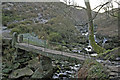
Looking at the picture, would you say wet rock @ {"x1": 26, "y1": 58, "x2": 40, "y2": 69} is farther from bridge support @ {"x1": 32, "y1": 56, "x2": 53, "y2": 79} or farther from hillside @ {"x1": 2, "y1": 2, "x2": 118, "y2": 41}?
hillside @ {"x1": 2, "y1": 2, "x2": 118, "y2": 41}

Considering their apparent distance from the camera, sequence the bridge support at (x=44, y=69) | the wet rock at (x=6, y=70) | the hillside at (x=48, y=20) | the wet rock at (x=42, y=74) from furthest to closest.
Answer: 1. the hillside at (x=48, y=20)
2. the wet rock at (x=6, y=70)
3. the bridge support at (x=44, y=69)
4. the wet rock at (x=42, y=74)

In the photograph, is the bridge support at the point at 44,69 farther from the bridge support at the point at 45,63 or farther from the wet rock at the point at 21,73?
the wet rock at the point at 21,73

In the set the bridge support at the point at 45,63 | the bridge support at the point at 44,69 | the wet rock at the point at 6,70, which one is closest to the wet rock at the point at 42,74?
the bridge support at the point at 44,69

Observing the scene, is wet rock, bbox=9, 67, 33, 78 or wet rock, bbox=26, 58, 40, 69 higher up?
wet rock, bbox=26, 58, 40, 69

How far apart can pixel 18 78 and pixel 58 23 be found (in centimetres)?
1020

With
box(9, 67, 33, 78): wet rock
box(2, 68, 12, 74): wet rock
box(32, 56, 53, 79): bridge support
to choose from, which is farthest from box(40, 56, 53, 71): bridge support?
box(2, 68, 12, 74): wet rock

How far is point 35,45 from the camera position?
8.30m

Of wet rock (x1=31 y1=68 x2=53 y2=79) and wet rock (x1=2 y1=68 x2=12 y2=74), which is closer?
wet rock (x1=31 y1=68 x2=53 y2=79)

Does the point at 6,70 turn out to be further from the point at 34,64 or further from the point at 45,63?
the point at 45,63

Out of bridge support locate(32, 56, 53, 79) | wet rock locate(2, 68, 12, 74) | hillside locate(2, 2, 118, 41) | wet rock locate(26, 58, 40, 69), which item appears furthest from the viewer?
hillside locate(2, 2, 118, 41)

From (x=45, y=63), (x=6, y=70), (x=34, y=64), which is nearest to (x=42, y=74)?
(x=45, y=63)

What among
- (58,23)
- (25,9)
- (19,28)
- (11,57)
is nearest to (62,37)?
(58,23)

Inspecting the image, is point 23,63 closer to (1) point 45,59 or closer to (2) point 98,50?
(1) point 45,59

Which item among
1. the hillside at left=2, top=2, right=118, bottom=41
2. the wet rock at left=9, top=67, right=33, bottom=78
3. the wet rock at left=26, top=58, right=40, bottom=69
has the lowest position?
the wet rock at left=9, top=67, right=33, bottom=78
